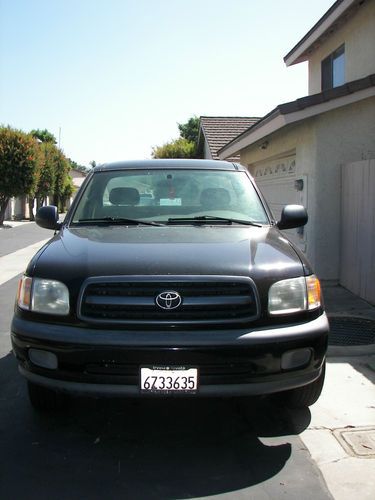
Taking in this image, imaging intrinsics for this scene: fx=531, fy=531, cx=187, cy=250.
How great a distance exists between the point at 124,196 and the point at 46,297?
1558 mm

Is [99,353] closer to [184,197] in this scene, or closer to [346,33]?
[184,197]

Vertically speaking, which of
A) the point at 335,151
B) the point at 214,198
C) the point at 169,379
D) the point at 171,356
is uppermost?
the point at 335,151

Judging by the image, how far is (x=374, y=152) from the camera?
Result: 8195mm

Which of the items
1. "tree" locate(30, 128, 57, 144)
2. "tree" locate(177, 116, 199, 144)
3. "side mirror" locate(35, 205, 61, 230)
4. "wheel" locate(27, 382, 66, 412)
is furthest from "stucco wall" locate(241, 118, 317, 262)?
"tree" locate(30, 128, 57, 144)

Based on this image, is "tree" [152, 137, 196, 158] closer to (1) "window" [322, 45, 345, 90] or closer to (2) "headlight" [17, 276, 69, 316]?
(1) "window" [322, 45, 345, 90]

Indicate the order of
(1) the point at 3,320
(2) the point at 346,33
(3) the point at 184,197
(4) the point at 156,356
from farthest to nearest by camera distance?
1. (2) the point at 346,33
2. (1) the point at 3,320
3. (3) the point at 184,197
4. (4) the point at 156,356

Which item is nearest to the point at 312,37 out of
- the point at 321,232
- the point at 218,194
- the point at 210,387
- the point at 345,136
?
the point at 345,136

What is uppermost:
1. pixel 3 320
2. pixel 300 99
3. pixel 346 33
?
pixel 346 33

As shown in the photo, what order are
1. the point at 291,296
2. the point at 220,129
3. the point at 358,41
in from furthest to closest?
the point at 220,129 → the point at 358,41 → the point at 291,296

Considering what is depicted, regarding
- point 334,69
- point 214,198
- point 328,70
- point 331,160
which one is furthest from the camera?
point 328,70

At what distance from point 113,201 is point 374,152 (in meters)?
5.21

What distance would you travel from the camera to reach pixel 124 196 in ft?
14.7

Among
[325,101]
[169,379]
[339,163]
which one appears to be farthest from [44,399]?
[339,163]

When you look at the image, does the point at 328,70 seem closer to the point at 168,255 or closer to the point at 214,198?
the point at 214,198
